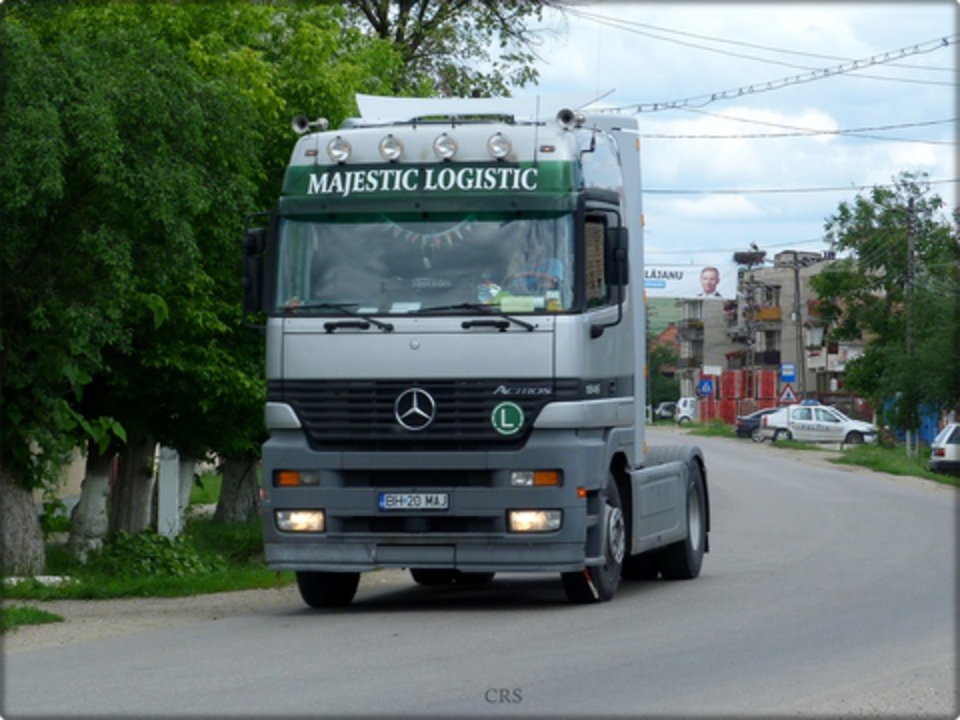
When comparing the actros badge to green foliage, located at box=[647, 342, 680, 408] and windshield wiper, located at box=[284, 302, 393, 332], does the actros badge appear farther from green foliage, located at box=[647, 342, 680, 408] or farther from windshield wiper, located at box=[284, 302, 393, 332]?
green foliage, located at box=[647, 342, 680, 408]

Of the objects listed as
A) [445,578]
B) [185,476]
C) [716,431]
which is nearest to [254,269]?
[445,578]

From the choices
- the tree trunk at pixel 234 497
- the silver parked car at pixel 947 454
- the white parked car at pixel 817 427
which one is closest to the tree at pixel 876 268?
the white parked car at pixel 817 427

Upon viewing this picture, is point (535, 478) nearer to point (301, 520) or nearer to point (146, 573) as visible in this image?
point (301, 520)

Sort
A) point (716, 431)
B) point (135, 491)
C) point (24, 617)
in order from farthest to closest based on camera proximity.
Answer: point (716, 431) < point (135, 491) < point (24, 617)

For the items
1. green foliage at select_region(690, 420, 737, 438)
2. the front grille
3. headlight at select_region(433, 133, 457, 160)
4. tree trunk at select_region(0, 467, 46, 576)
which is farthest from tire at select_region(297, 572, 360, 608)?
green foliage at select_region(690, 420, 737, 438)

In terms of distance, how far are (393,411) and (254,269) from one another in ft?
5.27

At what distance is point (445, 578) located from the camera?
18812 mm

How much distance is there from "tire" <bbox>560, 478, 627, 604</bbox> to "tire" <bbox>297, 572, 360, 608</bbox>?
6.58ft

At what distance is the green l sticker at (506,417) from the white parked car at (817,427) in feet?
216

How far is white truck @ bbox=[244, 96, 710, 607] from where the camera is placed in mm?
13969

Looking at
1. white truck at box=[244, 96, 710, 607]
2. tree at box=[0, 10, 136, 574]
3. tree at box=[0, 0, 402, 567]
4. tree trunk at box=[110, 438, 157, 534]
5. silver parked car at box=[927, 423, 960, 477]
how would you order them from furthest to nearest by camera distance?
1. silver parked car at box=[927, 423, 960, 477]
2. tree trunk at box=[110, 438, 157, 534]
3. tree at box=[0, 0, 402, 567]
4. tree at box=[0, 10, 136, 574]
5. white truck at box=[244, 96, 710, 607]

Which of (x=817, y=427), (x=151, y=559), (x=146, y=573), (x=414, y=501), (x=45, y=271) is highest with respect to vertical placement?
(x=45, y=271)

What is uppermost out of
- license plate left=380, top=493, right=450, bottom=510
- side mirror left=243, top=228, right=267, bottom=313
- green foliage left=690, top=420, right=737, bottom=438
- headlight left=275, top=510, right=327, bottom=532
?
side mirror left=243, top=228, right=267, bottom=313

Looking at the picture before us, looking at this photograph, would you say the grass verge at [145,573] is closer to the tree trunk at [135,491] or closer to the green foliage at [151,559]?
the green foliage at [151,559]
